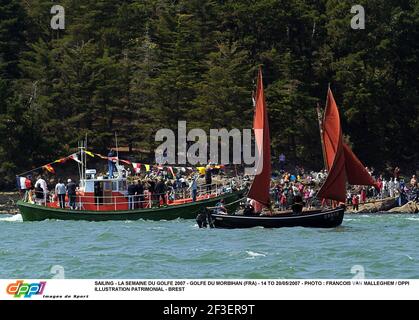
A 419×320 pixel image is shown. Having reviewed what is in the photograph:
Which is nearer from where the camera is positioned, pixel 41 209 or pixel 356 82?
pixel 41 209

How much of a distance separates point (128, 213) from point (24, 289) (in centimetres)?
3488

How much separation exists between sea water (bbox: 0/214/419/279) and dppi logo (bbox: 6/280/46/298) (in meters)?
5.46

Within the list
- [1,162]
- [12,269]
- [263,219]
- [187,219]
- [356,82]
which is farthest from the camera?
[356,82]

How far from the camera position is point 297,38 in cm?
9362

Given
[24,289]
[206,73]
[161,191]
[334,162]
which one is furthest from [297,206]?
[206,73]

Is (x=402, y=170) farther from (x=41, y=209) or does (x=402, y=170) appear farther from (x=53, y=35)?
(x=41, y=209)

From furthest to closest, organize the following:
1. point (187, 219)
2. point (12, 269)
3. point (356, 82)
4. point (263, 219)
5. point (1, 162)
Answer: point (356, 82) < point (1, 162) < point (187, 219) < point (263, 219) < point (12, 269)

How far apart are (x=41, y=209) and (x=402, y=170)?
30.4 m

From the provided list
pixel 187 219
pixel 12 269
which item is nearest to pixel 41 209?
pixel 187 219

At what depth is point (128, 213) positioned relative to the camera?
67.8m

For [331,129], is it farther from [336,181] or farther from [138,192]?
[138,192]

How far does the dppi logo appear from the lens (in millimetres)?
32219

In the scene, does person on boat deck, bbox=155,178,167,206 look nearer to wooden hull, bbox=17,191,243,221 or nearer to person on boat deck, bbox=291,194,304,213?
wooden hull, bbox=17,191,243,221

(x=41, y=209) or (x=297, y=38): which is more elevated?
(x=297, y=38)
